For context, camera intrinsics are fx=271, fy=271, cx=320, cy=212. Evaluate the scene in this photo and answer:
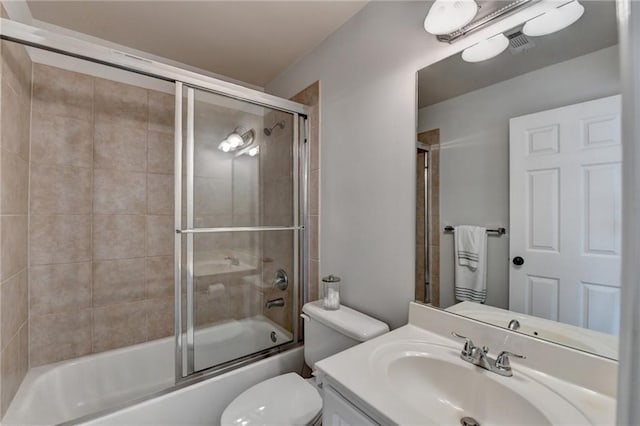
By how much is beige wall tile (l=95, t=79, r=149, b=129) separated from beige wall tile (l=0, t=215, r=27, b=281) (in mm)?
764

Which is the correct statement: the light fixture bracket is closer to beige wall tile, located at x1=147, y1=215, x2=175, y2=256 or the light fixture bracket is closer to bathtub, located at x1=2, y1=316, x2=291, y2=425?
bathtub, located at x1=2, y1=316, x2=291, y2=425

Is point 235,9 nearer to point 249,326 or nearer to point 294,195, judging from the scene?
point 294,195

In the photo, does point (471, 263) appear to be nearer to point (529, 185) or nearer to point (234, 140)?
point (529, 185)

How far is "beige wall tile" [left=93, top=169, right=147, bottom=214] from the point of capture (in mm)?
1758

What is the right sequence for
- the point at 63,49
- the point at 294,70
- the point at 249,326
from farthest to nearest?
the point at 294,70
the point at 249,326
the point at 63,49

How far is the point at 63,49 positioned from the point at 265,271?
54.3 inches

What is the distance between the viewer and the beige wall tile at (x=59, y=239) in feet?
5.16

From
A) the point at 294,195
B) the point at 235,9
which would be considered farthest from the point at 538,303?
the point at 235,9

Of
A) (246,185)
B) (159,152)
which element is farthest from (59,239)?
(246,185)

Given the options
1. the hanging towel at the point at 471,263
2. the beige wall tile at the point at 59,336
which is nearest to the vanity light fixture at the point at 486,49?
the hanging towel at the point at 471,263

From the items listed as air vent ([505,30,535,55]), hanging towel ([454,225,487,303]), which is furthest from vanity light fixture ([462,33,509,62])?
hanging towel ([454,225,487,303])

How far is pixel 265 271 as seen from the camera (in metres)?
1.71

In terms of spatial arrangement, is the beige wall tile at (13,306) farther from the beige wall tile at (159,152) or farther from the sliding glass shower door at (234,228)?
the beige wall tile at (159,152)

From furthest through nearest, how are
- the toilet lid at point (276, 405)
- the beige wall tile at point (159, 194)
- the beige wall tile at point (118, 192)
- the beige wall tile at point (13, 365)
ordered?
the beige wall tile at point (159, 194)
the beige wall tile at point (118, 192)
the beige wall tile at point (13, 365)
the toilet lid at point (276, 405)
